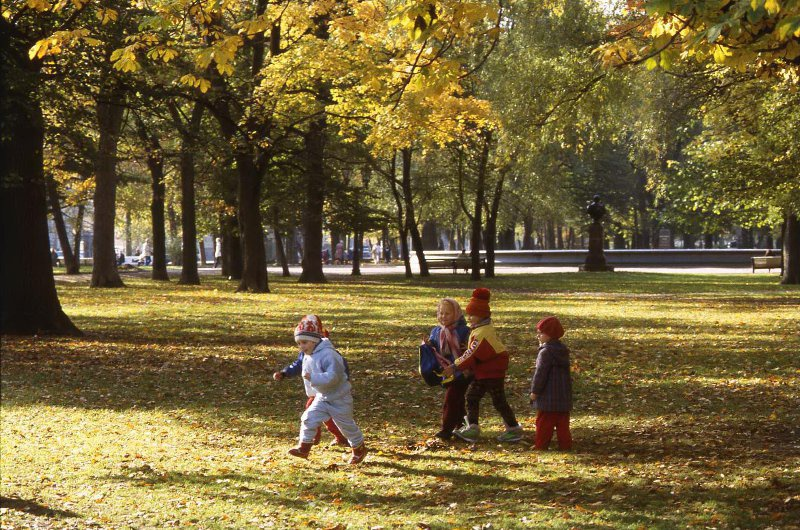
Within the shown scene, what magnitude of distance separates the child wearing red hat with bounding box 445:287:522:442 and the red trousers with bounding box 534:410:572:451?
1.38ft

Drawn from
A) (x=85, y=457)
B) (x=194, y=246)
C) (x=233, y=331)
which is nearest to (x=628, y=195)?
(x=194, y=246)

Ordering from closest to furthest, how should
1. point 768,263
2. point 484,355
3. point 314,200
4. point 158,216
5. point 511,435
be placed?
point 484,355, point 511,435, point 314,200, point 158,216, point 768,263

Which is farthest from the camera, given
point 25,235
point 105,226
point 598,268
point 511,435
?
point 598,268

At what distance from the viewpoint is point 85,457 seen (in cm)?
916

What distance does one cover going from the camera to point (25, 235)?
1777 cm

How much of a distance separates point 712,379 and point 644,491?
20.1ft

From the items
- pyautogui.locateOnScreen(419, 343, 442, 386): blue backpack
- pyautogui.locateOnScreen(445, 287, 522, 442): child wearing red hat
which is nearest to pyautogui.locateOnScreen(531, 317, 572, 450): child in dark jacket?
pyautogui.locateOnScreen(445, 287, 522, 442): child wearing red hat

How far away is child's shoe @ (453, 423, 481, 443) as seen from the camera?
9188mm

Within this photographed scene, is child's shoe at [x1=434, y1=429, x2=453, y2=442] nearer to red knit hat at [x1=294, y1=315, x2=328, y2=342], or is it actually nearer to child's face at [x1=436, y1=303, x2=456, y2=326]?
child's face at [x1=436, y1=303, x2=456, y2=326]

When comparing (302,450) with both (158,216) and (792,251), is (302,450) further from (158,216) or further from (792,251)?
(158,216)

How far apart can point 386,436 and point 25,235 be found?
10.3 meters

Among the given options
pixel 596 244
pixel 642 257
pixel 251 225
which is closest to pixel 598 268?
pixel 596 244

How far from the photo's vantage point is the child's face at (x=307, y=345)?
7.92m

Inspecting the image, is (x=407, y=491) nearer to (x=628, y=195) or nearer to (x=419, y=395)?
(x=419, y=395)
